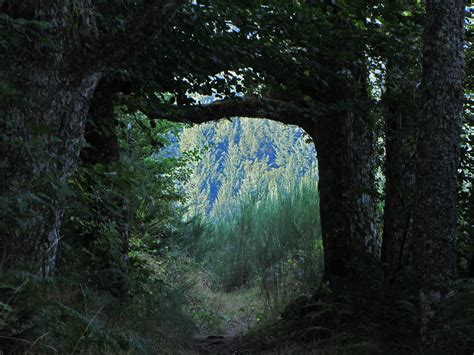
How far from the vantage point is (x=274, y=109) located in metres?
8.52

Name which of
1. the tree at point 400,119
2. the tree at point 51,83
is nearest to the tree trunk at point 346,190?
the tree at point 400,119

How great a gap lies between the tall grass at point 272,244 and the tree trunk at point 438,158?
16.8 feet

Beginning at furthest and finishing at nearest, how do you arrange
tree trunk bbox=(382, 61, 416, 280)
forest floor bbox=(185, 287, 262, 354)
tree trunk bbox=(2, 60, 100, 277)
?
forest floor bbox=(185, 287, 262, 354)
tree trunk bbox=(382, 61, 416, 280)
tree trunk bbox=(2, 60, 100, 277)

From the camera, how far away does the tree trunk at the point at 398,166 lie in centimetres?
711

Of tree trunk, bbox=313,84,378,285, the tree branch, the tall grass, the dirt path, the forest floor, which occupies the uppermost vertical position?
the tree branch

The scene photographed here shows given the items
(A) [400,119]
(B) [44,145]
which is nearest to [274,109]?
(A) [400,119]

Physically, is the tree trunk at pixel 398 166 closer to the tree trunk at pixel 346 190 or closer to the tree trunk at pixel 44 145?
the tree trunk at pixel 346 190

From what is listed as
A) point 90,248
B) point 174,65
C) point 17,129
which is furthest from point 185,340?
point 17,129

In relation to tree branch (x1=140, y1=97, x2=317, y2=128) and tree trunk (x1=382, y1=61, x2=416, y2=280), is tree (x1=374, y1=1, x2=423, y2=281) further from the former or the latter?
tree branch (x1=140, y1=97, x2=317, y2=128)

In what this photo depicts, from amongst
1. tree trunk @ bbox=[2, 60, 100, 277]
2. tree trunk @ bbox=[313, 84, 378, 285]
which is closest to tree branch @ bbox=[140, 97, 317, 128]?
tree trunk @ bbox=[313, 84, 378, 285]

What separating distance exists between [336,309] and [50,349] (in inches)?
168

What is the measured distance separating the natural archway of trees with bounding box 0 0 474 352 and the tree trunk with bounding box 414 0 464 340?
1cm

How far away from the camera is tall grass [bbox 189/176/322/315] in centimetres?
1095

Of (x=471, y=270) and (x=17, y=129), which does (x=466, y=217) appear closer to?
(x=471, y=270)
